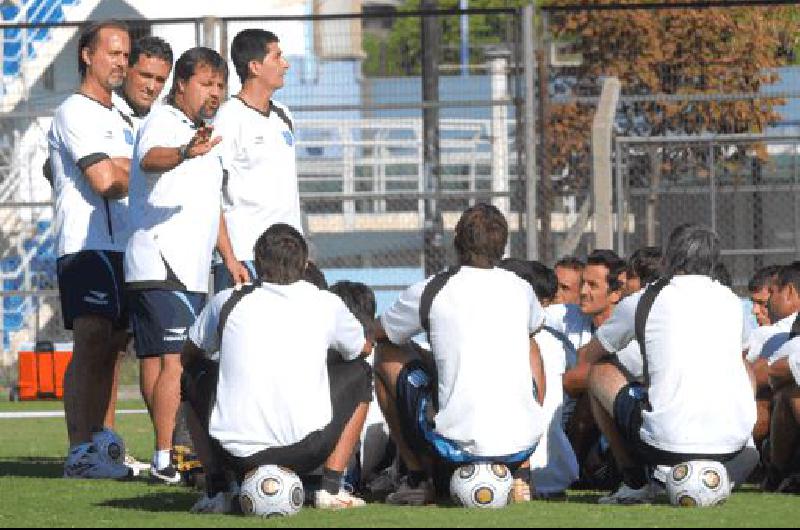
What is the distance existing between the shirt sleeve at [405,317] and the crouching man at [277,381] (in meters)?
0.20

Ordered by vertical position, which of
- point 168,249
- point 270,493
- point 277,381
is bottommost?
point 270,493

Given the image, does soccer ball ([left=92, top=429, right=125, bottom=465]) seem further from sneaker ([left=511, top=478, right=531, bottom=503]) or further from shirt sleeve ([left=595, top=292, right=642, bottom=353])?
shirt sleeve ([left=595, top=292, right=642, bottom=353])

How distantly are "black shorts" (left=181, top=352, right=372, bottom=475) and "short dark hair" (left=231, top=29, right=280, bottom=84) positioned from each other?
93.9 inches

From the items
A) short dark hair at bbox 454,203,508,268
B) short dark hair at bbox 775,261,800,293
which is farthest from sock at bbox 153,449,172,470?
short dark hair at bbox 775,261,800,293

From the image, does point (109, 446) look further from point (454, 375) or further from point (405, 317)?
point (454, 375)

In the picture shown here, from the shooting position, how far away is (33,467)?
428 inches

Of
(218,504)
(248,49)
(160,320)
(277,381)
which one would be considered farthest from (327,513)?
(248,49)

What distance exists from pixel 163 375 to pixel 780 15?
1035 cm

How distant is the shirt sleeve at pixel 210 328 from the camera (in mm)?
8141

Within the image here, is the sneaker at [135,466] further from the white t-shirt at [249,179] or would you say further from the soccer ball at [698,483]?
the soccer ball at [698,483]

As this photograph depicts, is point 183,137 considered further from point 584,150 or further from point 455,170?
point 584,150

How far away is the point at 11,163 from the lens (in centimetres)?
1658

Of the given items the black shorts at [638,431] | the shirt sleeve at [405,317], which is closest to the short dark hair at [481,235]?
the shirt sleeve at [405,317]

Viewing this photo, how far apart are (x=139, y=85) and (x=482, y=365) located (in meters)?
3.15
